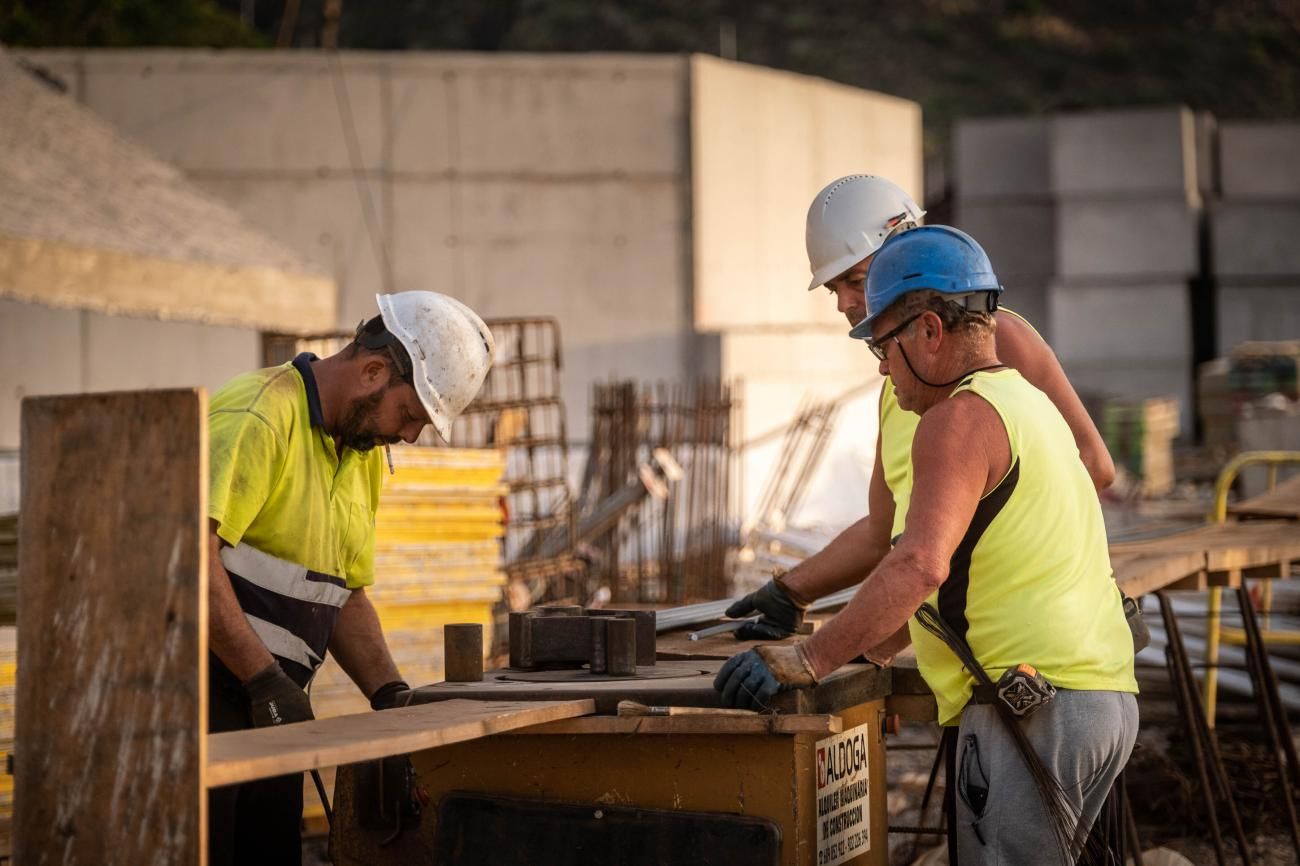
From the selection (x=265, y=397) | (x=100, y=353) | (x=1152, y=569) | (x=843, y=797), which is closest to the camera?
(x=843, y=797)

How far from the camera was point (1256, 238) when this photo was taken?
33250 mm

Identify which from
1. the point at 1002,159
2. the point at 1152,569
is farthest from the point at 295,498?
the point at 1002,159

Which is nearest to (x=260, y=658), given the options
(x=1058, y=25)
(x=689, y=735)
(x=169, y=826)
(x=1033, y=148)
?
(x=689, y=735)

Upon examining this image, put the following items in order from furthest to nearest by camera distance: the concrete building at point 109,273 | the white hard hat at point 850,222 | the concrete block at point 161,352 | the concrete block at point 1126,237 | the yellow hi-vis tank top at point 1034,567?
the concrete block at point 1126,237
the concrete block at point 161,352
the concrete building at point 109,273
the white hard hat at point 850,222
the yellow hi-vis tank top at point 1034,567

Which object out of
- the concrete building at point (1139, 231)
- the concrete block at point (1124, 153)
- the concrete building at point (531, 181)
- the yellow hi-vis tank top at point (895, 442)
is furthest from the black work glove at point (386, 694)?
the concrete block at point (1124, 153)

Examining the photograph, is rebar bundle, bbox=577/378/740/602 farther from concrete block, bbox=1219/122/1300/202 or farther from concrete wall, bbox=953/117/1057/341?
concrete block, bbox=1219/122/1300/202

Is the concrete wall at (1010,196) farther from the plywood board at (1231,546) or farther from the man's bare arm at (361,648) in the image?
the man's bare arm at (361,648)

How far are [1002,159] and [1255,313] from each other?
632cm

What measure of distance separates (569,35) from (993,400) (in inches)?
2080

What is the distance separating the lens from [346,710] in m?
7.60

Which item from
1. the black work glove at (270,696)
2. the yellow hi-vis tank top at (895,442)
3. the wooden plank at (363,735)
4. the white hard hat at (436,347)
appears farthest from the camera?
the white hard hat at (436,347)

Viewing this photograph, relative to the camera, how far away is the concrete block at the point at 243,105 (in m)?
17.1

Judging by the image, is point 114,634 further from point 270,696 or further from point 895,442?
point 895,442

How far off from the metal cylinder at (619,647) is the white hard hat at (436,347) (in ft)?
2.42
